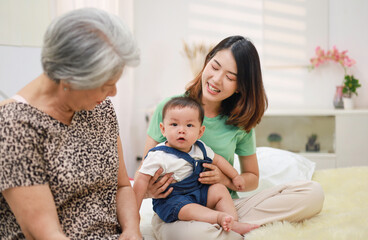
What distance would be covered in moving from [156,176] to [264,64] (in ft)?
9.03

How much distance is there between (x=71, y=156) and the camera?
1104mm

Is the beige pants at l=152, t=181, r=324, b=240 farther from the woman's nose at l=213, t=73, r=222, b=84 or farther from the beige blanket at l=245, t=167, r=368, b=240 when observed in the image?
the woman's nose at l=213, t=73, r=222, b=84

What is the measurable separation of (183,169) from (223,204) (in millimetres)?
228

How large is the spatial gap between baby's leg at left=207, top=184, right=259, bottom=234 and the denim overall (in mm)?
28

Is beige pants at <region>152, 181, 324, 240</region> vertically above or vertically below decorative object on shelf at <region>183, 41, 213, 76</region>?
below

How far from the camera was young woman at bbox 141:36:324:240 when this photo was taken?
→ 1591mm

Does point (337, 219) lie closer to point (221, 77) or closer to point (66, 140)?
point (221, 77)

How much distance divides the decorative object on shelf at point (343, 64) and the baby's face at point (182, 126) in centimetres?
256

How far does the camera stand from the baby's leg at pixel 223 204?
1523 millimetres

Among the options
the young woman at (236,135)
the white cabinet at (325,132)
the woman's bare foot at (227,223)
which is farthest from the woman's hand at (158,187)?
the white cabinet at (325,132)

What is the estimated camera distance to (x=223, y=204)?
159cm

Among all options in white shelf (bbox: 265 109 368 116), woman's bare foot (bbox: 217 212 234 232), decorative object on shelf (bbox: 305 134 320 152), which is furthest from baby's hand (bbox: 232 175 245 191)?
Answer: decorative object on shelf (bbox: 305 134 320 152)

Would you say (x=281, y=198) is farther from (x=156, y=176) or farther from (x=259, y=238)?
(x=156, y=176)

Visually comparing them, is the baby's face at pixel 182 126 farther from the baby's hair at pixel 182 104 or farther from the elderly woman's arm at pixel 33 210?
the elderly woman's arm at pixel 33 210
